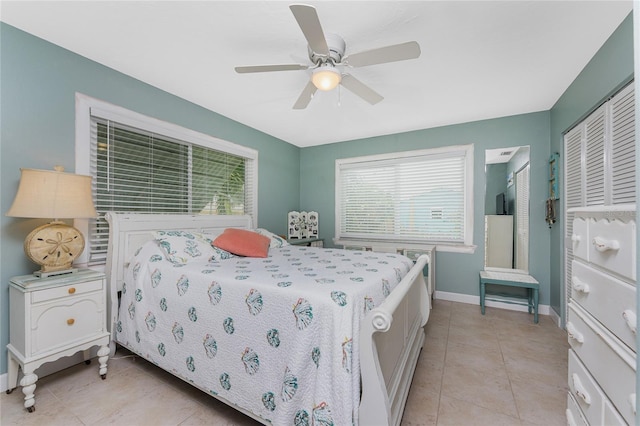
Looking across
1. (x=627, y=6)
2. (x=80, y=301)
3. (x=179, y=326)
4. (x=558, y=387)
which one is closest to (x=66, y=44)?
(x=80, y=301)

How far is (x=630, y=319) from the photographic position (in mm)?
807

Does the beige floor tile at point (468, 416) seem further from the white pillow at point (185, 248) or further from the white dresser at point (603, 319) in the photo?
the white pillow at point (185, 248)

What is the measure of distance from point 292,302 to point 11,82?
2402mm

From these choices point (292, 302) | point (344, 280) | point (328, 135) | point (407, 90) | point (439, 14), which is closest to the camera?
point (292, 302)

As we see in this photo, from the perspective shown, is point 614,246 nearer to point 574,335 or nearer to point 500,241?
point 574,335

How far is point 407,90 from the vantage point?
2.69 m

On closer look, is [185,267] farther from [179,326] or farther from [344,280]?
[344,280]

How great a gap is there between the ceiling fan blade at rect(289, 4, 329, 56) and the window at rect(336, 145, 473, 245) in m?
2.75

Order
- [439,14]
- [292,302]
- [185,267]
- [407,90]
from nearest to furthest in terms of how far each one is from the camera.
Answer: [292,302], [439,14], [185,267], [407,90]

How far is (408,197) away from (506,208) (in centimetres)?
140

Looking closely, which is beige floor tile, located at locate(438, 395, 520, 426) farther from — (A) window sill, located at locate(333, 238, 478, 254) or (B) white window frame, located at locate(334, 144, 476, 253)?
(B) white window frame, located at locate(334, 144, 476, 253)

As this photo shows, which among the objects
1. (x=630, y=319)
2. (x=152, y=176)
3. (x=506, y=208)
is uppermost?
(x=152, y=176)

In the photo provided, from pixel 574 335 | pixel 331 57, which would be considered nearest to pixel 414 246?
pixel 574 335

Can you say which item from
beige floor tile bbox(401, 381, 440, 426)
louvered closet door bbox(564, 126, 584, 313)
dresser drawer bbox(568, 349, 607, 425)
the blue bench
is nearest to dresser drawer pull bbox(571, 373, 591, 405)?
dresser drawer bbox(568, 349, 607, 425)
